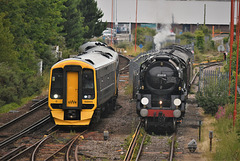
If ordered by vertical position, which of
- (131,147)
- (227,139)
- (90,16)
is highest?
(90,16)

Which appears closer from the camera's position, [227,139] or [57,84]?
[227,139]

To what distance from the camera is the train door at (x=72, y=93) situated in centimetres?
1744

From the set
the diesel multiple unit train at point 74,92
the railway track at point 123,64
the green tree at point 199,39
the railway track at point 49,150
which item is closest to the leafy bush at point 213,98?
the diesel multiple unit train at point 74,92

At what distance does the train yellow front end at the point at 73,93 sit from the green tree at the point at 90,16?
3517cm

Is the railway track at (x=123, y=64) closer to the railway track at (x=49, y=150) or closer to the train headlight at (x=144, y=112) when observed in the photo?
the train headlight at (x=144, y=112)

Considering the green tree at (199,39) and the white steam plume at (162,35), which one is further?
the green tree at (199,39)

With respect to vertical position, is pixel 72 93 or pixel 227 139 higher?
pixel 72 93

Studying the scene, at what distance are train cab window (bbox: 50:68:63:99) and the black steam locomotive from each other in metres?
3.24

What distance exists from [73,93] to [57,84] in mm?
799

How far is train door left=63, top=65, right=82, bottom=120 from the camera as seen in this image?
1744cm

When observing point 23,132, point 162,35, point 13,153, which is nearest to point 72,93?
point 23,132

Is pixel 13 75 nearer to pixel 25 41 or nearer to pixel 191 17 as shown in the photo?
pixel 25 41

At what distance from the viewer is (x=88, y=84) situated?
1772 centimetres

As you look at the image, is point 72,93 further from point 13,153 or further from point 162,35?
point 162,35
